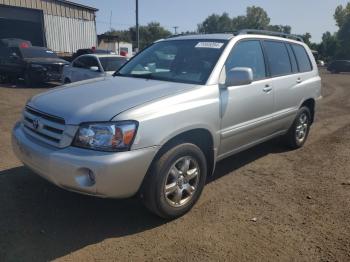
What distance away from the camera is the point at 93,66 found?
10859 millimetres

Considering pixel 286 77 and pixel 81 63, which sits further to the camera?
pixel 81 63

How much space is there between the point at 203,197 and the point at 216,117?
969mm

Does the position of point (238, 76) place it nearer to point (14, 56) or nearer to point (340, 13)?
point (14, 56)

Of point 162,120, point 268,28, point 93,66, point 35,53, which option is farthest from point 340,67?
point 162,120

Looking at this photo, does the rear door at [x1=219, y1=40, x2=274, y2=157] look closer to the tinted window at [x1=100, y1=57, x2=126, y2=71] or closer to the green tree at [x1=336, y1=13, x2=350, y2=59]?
the tinted window at [x1=100, y1=57, x2=126, y2=71]

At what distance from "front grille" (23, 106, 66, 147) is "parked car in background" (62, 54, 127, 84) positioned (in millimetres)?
6633

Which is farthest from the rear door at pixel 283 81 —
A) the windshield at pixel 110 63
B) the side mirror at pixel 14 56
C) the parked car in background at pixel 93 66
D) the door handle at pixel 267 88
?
the side mirror at pixel 14 56

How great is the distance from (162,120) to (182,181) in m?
0.74

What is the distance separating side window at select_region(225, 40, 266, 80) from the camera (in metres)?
4.44

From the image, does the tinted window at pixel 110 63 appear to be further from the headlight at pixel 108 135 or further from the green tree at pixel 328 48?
the green tree at pixel 328 48

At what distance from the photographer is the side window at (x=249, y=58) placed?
4.44 meters

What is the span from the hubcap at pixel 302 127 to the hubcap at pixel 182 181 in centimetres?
291

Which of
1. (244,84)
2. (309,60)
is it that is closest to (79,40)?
(309,60)

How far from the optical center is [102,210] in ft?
12.9
